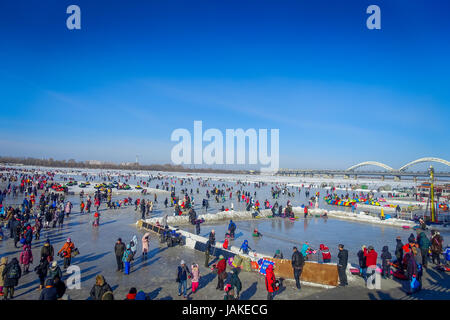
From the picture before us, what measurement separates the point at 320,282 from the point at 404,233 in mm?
11893

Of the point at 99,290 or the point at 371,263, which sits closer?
the point at 99,290

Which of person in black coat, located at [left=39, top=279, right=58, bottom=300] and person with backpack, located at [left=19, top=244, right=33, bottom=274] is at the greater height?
person in black coat, located at [left=39, top=279, right=58, bottom=300]

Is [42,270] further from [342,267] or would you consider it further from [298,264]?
[342,267]

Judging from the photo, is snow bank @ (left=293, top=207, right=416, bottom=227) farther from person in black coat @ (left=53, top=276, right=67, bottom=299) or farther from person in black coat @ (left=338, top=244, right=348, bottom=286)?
person in black coat @ (left=53, top=276, right=67, bottom=299)

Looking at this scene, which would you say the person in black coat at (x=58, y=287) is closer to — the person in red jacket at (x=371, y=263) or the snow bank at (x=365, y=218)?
the person in red jacket at (x=371, y=263)

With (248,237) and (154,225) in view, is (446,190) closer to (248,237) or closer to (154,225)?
(248,237)

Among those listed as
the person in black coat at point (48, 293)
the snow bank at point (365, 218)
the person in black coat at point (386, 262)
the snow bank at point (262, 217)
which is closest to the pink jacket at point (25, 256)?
the person in black coat at point (48, 293)
